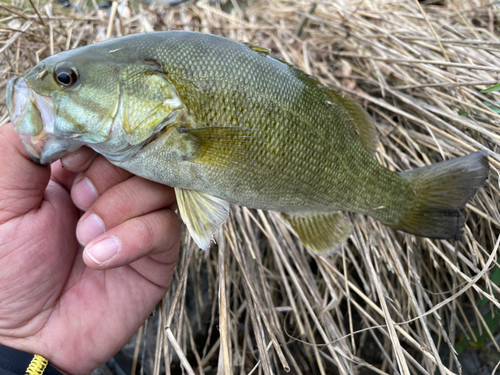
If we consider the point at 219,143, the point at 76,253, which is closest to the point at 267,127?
the point at 219,143

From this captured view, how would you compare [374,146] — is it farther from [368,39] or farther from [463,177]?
[368,39]

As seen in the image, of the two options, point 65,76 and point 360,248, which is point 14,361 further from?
point 360,248

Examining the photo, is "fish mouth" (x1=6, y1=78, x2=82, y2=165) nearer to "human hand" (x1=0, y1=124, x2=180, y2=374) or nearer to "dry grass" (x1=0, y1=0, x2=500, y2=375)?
"human hand" (x1=0, y1=124, x2=180, y2=374)

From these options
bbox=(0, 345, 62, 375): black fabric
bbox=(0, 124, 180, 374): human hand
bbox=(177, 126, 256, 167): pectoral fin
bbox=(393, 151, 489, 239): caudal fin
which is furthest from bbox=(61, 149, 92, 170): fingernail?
bbox=(393, 151, 489, 239): caudal fin

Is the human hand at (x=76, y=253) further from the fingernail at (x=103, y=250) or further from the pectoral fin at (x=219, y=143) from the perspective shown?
the pectoral fin at (x=219, y=143)

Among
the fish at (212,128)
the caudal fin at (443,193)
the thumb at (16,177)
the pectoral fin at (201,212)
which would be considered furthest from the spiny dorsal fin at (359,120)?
the thumb at (16,177)

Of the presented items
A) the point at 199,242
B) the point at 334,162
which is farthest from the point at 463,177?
the point at 199,242
